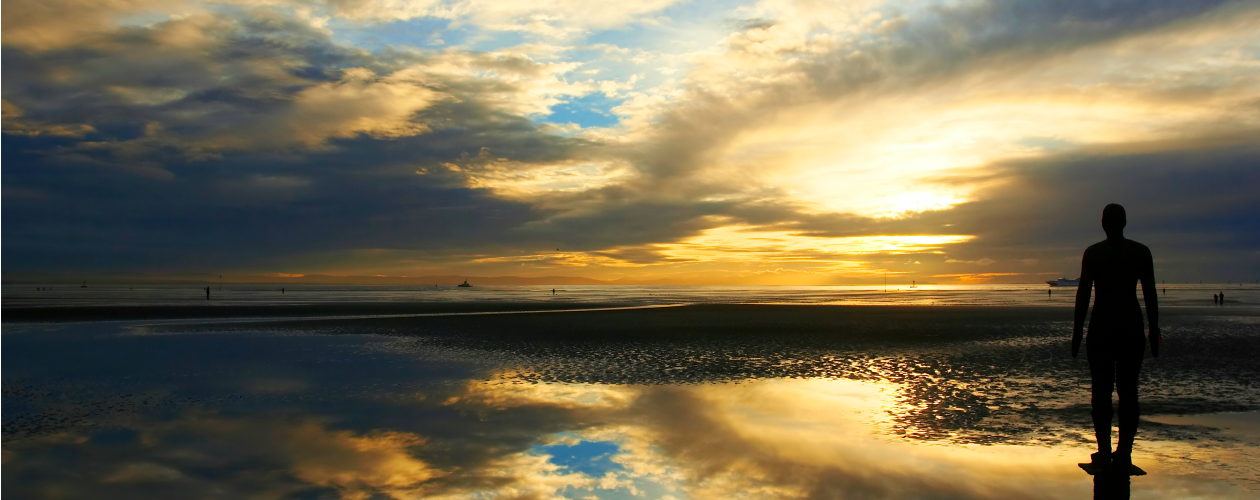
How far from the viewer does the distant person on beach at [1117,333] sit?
25.7 ft

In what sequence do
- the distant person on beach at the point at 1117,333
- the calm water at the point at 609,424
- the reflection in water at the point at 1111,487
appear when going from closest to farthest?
the reflection in water at the point at 1111,487, the distant person on beach at the point at 1117,333, the calm water at the point at 609,424

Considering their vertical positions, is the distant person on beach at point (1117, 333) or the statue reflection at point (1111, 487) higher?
the distant person on beach at point (1117, 333)

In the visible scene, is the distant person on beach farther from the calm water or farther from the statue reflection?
the calm water

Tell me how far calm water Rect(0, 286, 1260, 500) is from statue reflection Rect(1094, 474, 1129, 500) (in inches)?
2.7

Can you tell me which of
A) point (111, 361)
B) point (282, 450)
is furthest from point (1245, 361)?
point (111, 361)

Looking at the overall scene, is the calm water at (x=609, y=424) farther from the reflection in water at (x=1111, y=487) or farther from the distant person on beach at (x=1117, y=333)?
the distant person on beach at (x=1117, y=333)

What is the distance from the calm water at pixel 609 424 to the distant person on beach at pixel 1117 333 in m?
0.59

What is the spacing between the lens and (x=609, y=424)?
1181 cm

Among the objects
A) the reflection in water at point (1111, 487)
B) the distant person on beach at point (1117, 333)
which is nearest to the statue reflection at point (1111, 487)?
the reflection in water at point (1111, 487)

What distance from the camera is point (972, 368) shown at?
62.0ft

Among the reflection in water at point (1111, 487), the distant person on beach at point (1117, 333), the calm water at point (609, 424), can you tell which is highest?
the distant person on beach at point (1117, 333)

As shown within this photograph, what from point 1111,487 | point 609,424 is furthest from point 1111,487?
point 609,424

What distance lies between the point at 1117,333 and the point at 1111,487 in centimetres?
170

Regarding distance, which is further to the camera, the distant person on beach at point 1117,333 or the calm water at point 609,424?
the calm water at point 609,424
